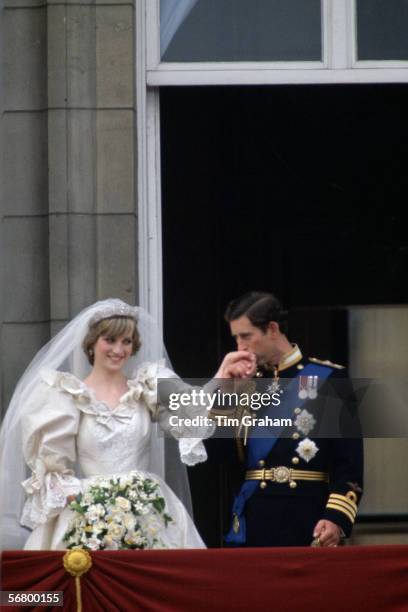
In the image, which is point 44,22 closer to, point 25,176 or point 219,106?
point 25,176

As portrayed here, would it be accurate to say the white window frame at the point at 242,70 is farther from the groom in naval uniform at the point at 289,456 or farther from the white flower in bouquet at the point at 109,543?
the white flower in bouquet at the point at 109,543

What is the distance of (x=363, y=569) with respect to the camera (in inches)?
266

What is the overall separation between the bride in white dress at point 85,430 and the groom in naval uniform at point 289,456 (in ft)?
0.86

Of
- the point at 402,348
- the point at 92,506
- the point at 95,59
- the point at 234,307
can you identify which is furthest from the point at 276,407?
the point at 402,348

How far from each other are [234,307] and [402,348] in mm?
4195

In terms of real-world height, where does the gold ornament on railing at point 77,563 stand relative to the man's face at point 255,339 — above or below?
below

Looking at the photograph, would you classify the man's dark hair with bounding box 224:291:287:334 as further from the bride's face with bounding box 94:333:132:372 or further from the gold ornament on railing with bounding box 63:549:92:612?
the gold ornament on railing with bounding box 63:549:92:612

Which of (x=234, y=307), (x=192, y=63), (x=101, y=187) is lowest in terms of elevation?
(x=234, y=307)

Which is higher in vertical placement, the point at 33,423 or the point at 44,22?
the point at 44,22

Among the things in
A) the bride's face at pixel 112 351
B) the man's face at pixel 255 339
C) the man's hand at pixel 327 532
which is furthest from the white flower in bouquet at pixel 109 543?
the man's face at pixel 255 339

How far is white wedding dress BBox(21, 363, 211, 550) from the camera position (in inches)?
271

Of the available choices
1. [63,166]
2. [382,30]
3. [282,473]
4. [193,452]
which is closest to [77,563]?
[193,452]

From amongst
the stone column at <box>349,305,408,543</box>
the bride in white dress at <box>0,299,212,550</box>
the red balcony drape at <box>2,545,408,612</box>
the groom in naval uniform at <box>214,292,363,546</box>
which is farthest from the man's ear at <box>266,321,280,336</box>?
the stone column at <box>349,305,408,543</box>

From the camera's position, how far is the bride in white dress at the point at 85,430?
6891 mm
